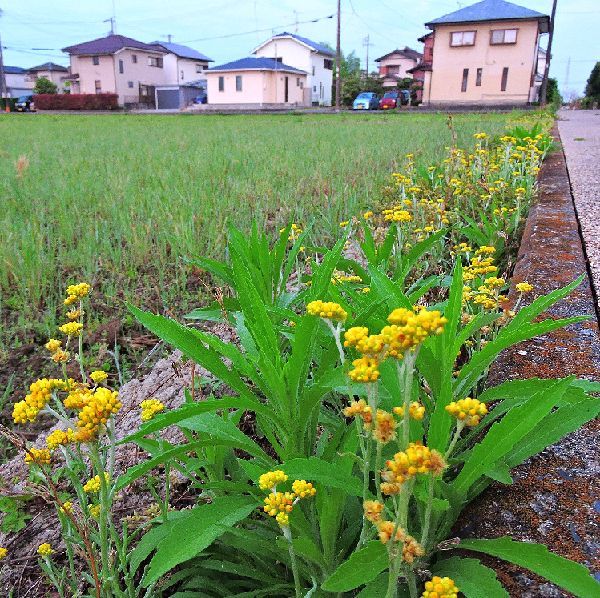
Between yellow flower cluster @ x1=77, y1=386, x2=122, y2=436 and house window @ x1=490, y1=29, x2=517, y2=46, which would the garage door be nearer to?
house window @ x1=490, y1=29, x2=517, y2=46

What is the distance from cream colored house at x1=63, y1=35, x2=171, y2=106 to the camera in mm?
47688

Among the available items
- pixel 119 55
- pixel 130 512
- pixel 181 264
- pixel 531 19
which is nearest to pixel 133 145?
pixel 181 264

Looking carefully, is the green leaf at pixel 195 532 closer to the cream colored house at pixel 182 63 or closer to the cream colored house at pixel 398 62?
the cream colored house at pixel 182 63

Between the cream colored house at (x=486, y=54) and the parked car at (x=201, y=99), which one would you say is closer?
the cream colored house at (x=486, y=54)

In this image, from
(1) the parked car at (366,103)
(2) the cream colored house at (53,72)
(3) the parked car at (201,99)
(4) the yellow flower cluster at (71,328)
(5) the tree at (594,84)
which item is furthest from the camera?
(2) the cream colored house at (53,72)

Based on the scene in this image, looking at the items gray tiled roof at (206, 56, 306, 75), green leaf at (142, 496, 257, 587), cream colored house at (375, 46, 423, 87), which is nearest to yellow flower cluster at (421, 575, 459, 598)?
green leaf at (142, 496, 257, 587)

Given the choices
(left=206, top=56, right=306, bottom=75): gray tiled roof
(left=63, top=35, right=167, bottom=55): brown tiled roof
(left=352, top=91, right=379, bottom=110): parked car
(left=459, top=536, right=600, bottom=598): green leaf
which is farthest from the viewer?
(left=63, top=35, right=167, bottom=55): brown tiled roof

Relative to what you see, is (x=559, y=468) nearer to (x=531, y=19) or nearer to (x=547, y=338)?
(x=547, y=338)

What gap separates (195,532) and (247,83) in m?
46.6

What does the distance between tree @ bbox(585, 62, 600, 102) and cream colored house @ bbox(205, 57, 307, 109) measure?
24.0 meters

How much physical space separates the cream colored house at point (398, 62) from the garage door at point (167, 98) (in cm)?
2530

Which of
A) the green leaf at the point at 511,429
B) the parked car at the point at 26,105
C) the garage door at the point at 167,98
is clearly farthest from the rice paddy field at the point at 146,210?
the garage door at the point at 167,98

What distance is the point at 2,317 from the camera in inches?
119

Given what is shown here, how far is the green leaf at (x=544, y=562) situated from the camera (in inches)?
31.3
